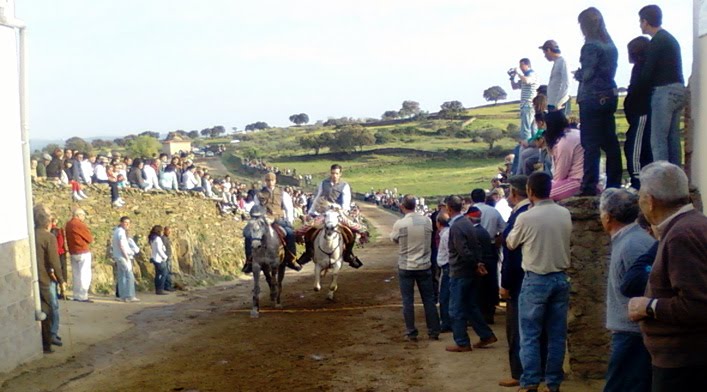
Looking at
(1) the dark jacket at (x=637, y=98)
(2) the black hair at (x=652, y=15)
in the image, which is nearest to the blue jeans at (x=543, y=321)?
(1) the dark jacket at (x=637, y=98)

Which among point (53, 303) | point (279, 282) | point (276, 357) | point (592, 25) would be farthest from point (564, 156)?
point (279, 282)

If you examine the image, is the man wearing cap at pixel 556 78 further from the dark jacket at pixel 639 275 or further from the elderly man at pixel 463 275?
the dark jacket at pixel 639 275

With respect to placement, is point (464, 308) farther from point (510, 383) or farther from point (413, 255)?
point (510, 383)

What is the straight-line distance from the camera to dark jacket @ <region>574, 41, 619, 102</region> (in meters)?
9.35

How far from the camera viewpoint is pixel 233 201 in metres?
34.4

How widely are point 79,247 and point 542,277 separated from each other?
38.1ft

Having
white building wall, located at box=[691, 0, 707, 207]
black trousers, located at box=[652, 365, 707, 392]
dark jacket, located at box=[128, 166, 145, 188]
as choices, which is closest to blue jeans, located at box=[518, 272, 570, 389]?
white building wall, located at box=[691, 0, 707, 207]

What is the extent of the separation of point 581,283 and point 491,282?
3716 millimetres

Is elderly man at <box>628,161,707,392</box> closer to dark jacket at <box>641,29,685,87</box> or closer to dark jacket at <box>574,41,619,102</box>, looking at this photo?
dark jacket at <box>641,29,685,87</box>

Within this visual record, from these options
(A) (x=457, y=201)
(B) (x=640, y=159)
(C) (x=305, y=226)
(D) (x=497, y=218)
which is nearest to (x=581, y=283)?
(B) (x=640, y=159)

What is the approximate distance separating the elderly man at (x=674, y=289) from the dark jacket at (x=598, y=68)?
4.80 metres

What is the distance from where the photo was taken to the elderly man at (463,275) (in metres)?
10.6

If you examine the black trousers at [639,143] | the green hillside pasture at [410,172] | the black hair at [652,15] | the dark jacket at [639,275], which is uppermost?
the black hair at [652,15]

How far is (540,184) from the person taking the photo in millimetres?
7883
